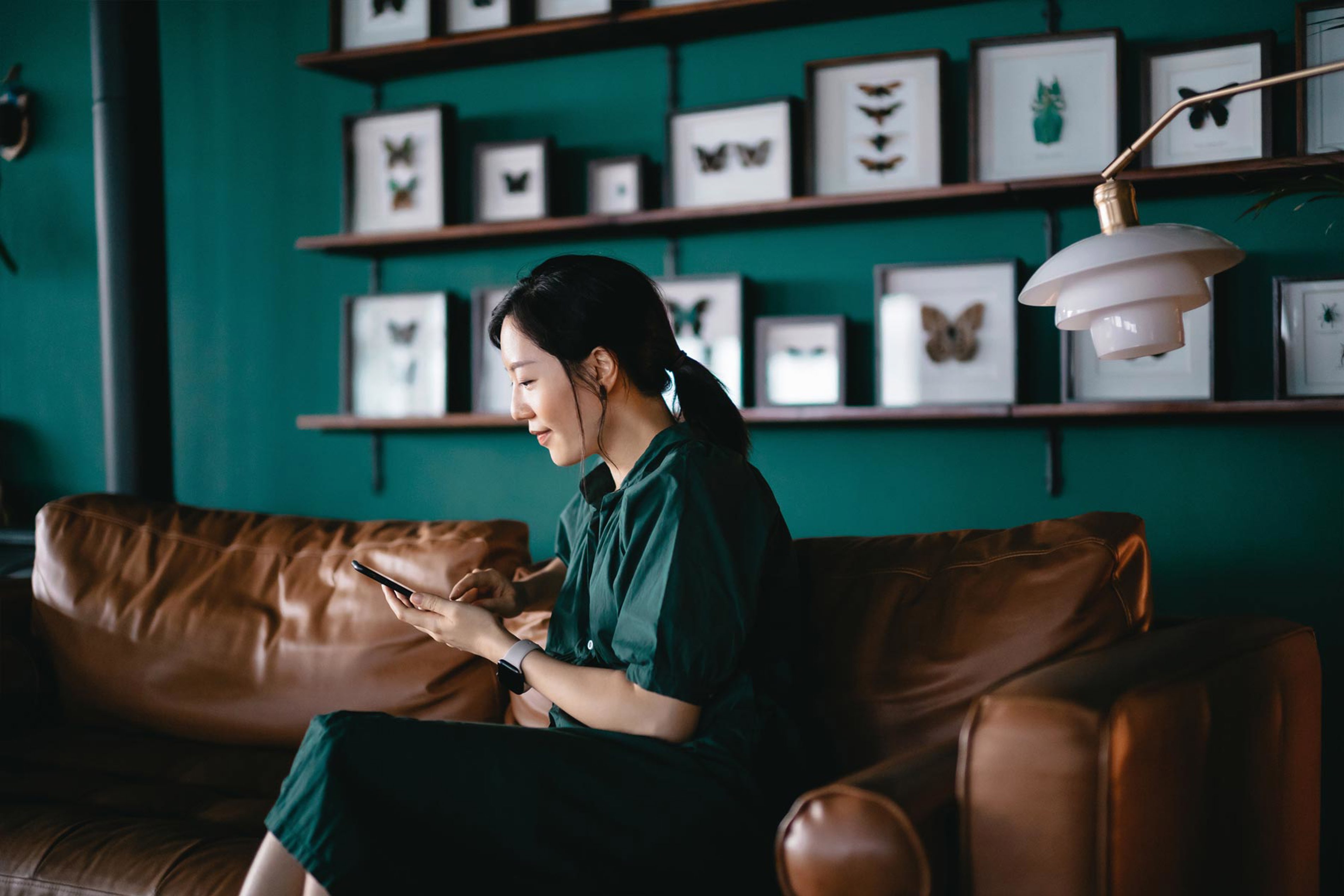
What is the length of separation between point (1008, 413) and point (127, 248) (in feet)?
7.55

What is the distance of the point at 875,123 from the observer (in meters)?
2.45

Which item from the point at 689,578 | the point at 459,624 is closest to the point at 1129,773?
the point at 689,578

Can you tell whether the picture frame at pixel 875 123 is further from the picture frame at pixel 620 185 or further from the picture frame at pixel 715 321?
the picture frame at pixel 620 185

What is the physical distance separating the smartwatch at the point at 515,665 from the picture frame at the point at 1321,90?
1791 millimetres

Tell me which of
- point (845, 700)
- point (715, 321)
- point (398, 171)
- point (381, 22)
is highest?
point (381, 22)

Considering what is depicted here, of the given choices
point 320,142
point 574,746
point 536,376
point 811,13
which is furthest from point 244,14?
point 574,746

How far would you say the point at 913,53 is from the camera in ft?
7.88

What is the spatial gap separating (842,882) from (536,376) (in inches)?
32.0

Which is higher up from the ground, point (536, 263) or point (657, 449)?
point (536, 263)

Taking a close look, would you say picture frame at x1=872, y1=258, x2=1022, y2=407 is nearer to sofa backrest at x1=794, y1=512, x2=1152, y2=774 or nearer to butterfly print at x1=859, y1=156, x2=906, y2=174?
butterfly print at x1=859, y1=156, x2=906, y2=174

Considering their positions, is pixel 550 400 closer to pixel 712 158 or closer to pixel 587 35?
pixel 712 158

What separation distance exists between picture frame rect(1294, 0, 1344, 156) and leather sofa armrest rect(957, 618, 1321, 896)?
1.19 metres

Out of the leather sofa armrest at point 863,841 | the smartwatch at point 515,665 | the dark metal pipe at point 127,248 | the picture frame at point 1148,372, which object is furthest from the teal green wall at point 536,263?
the leather sofa armrest at point 863,841

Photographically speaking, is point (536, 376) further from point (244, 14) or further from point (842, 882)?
point (244, 14)
